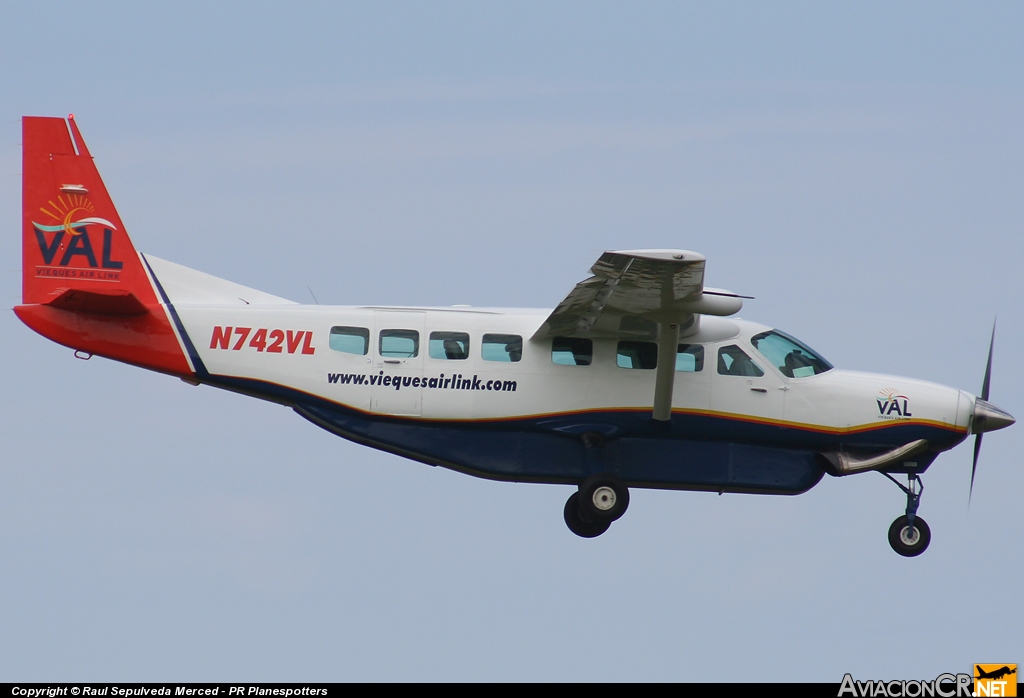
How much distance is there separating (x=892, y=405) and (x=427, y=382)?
24.3 ft

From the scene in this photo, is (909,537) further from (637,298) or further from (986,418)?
(637,298)

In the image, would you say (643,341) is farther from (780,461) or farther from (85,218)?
(85,218)

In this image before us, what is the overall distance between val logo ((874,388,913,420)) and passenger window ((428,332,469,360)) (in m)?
6.63

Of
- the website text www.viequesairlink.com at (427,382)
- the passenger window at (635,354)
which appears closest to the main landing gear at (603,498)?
the passenger window at (635,354)

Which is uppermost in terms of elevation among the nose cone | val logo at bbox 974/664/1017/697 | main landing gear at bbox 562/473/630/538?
the nose cone

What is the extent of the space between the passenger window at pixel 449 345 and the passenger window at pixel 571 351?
137 centimetres

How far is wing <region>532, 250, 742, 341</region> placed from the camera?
20.6 m

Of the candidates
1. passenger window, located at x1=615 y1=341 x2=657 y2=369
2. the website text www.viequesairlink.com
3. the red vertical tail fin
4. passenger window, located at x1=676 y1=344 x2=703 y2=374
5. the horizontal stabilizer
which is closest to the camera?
the horizontal stabilizer

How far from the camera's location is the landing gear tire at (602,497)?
23703mm

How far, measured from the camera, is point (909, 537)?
24781 millimetres

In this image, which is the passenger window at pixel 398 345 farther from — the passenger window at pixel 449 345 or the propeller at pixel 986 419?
the propeller at pixel 986 419

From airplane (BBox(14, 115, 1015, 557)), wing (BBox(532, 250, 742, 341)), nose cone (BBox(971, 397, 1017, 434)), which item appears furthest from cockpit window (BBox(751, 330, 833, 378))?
nose cone (BBox(971, 397, 1017, 434))

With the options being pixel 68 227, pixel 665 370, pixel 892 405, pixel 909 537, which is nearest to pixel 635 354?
pixel 665 370

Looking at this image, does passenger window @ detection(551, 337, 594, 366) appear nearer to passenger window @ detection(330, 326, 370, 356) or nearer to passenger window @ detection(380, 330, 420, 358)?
passenger window @ detection(380, 330, 420, 358)
